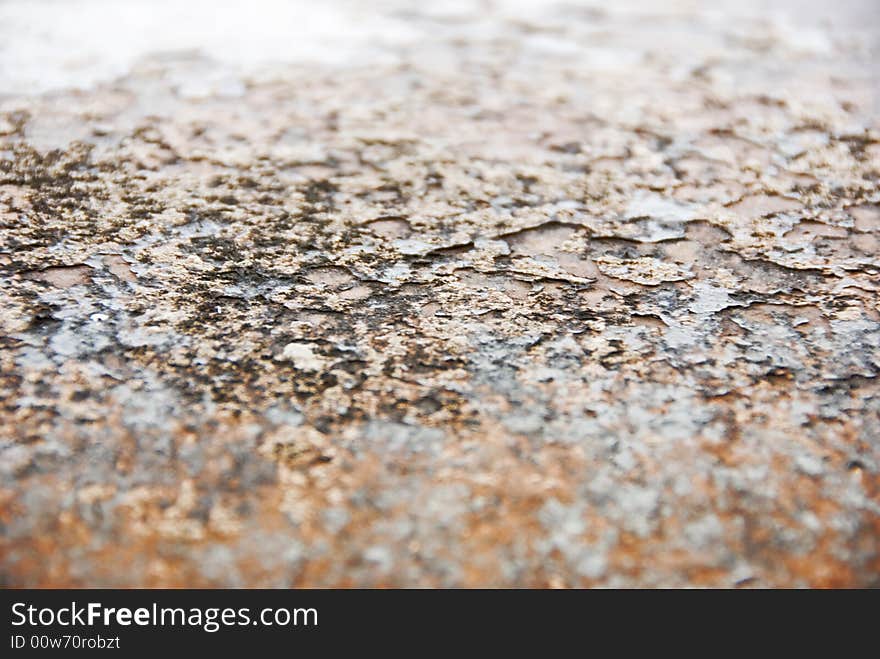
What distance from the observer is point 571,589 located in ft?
1.97

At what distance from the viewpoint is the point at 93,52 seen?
4.98 ft

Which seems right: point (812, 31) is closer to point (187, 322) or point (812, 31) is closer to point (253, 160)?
point (253, 160)

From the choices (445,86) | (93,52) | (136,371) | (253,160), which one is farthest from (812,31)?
(136,371)

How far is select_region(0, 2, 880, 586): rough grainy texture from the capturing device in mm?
624

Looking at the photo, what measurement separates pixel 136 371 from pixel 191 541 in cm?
22

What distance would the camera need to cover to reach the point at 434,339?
32.1 inches

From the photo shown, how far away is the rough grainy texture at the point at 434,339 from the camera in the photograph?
624mm

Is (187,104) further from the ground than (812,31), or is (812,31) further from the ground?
(812,31)

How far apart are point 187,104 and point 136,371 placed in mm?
732

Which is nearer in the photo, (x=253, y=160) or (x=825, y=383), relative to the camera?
(x=825, y=383)

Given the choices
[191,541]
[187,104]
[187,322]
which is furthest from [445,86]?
[191,541]
